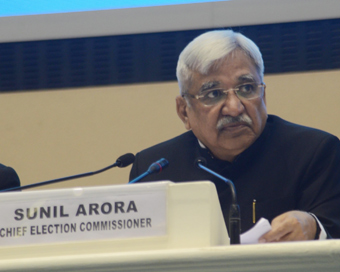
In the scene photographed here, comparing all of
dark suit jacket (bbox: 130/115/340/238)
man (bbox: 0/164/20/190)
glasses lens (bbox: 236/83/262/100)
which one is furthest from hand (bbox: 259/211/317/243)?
man (bbox: 0/164/20/190)

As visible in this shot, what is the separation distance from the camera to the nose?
186 centimetres

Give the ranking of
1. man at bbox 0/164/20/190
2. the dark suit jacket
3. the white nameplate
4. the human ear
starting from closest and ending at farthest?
the white nameplate → the dark suit jacket → the human ear → man at bbox 0/164/20/190

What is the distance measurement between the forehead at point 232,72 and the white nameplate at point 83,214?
3.22 ft

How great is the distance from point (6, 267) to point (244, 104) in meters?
1.14

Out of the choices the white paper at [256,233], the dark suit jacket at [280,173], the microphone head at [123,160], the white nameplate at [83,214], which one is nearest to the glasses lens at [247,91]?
the dark suit jacket at [280,173]

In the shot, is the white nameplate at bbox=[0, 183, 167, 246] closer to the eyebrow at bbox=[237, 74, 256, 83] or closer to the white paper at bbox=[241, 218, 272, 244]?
the white paper at bbox=[241, 218, 272, 244]

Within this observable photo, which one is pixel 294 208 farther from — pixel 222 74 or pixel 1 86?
pixel 1 86

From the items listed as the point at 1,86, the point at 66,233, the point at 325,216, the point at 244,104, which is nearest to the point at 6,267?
the point at 66,233

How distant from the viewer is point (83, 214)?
3.10ft

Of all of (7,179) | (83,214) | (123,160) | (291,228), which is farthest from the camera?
(7,179)

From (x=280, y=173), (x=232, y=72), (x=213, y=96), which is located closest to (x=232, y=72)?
(x=232, y=72)

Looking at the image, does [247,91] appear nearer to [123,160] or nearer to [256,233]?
[123,160]

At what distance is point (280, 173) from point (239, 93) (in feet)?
0.95

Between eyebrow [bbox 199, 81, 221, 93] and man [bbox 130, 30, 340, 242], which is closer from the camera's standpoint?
man [bbox 130, 30, 340, 242]
